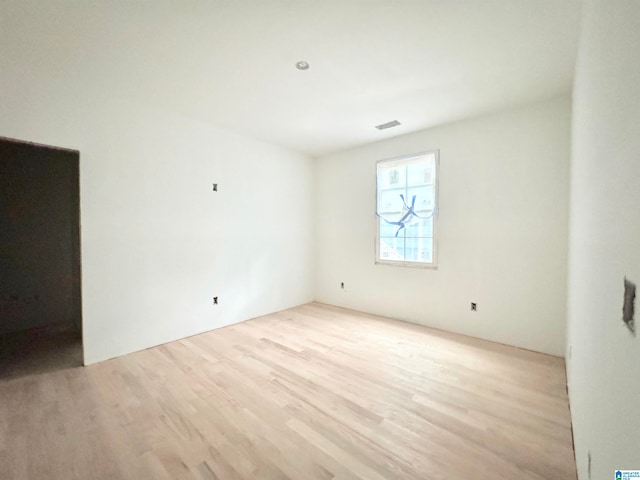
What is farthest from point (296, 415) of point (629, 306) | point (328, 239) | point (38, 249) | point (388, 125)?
point (38, 249)

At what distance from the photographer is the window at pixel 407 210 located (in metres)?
3.57

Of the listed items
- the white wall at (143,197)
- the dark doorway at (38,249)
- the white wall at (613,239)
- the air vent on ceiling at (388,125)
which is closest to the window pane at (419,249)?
the air vent on ceiling at (388,125)

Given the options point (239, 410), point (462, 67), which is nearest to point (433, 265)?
point (462, 67)

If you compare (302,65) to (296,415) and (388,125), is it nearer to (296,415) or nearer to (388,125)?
(388,125)

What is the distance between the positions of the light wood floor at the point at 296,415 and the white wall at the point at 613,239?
2.01 ft

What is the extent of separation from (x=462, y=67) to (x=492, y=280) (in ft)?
7.60

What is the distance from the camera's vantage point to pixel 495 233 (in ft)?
9.99

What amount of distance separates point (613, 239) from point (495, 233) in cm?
251

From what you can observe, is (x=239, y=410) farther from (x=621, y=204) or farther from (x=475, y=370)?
(x=621, y=204)

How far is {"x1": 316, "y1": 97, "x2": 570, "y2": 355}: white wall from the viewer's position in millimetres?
2701

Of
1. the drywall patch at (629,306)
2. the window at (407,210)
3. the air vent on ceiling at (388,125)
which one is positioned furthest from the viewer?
the window at (407,210)

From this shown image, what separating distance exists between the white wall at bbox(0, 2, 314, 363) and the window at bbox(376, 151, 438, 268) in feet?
5.76

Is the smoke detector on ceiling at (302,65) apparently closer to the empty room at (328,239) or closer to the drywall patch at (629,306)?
the empty room at (328,239)

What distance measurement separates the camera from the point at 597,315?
1.04 m
